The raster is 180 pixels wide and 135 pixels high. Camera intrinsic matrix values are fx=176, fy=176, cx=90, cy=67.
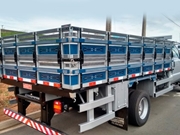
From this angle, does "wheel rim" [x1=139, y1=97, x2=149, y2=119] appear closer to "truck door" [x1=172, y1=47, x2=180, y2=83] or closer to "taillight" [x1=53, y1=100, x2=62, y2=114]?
"taillight" [x1=53, y1=100, x2=62, y2=114]

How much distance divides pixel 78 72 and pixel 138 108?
2.12m

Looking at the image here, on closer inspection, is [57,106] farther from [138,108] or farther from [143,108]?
[143,108]

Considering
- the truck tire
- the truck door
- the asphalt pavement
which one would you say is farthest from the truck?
the truck door

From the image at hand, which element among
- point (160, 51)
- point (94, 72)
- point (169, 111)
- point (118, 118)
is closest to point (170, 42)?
point (160, 51)

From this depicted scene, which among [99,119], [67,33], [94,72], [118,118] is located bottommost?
[118,118]

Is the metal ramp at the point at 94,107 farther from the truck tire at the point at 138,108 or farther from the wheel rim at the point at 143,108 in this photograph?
the wheel rim at the point at 143,108

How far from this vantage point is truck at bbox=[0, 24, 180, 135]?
9.15 feet

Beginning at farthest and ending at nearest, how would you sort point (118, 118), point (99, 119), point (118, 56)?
point (118, 118)
point (118, 56)
point (99, 119)

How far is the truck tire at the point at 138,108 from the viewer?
13.4ft

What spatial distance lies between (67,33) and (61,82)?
79 centimetres

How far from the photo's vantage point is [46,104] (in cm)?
329

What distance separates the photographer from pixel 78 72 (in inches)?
109

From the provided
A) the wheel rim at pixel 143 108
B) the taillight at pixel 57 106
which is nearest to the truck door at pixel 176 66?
the wheel rim at pixel 143 108

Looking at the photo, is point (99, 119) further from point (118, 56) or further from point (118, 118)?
point (118, 56)
